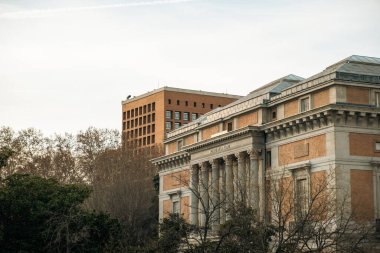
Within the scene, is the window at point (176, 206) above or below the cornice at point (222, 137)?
below

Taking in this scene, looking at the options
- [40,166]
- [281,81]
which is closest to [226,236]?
[281,81]

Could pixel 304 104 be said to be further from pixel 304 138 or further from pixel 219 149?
pixel 219 149

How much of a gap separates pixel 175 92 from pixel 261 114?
7809 centimetres

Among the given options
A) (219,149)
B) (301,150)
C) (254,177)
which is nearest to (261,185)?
(254,177)

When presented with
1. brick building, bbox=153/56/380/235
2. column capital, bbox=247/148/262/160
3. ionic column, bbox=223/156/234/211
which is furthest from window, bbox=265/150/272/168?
ionic column, bbox=223/156/234/211

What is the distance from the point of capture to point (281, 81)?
61344mm

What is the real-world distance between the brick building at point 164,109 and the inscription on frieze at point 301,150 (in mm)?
79026

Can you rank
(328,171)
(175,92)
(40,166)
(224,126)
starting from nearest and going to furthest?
1. (328,171)
2. (224,126)
3. (40,166)
4. (175,92)

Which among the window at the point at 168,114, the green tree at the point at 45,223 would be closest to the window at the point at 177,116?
the window at the point at 168,114

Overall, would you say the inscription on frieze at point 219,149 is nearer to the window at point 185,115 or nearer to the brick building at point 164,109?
the brick building at point 164,109

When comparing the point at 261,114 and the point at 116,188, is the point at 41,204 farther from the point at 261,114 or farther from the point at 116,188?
the point at 116,188

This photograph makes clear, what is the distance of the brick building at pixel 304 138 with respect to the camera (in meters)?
50.5

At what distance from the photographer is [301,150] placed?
53.6 m

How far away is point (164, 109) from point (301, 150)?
3194 inches
